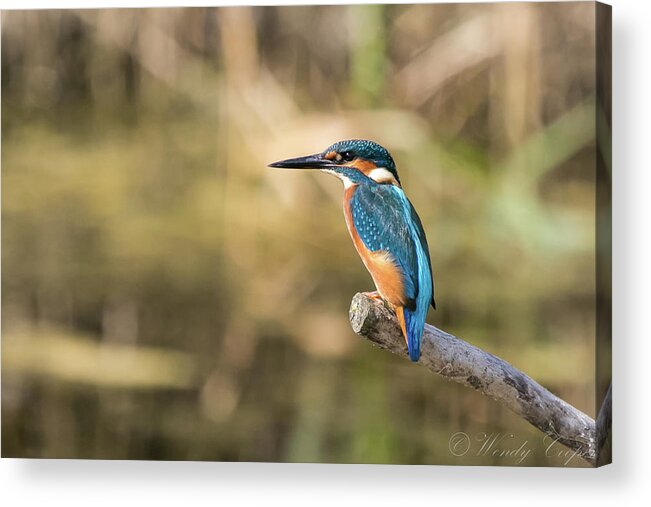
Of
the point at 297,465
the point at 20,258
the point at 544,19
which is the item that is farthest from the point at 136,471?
the point at 544,19

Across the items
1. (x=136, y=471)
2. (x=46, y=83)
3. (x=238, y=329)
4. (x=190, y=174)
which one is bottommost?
(x=136, y=471)

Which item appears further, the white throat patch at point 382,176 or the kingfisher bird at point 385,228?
the white throat patch at point 382,176

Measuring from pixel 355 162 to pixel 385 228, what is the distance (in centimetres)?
29

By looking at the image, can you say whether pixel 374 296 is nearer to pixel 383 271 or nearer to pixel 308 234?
pixel 383 271

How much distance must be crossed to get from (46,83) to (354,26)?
4.06 ft

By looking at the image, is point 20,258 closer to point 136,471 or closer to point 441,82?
point 136,471

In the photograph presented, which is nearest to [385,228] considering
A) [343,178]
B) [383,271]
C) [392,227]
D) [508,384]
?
[392,227]

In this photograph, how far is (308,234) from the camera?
4129mm

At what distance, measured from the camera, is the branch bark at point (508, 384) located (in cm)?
398

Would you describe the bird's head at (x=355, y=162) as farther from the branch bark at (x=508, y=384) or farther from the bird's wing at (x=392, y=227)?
the branch bark at (x=508, y=384)

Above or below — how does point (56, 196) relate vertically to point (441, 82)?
below

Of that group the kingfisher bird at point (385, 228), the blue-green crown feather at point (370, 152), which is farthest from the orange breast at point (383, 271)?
the blue-green crown feather at point (370, 152)

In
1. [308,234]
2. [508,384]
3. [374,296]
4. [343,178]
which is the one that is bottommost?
[508,384]

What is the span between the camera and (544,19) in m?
4.01
